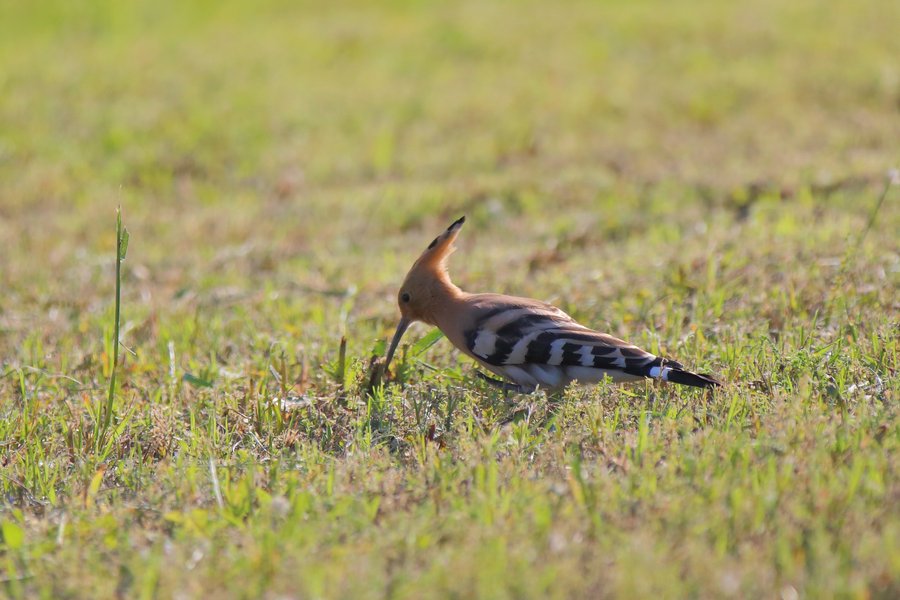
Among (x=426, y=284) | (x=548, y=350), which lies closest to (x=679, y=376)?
(x=548, y=350)

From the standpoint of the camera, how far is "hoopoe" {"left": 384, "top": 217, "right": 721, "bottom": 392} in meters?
3.51

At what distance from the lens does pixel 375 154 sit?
9.52 meters

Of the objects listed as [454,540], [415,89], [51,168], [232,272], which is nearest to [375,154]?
[415,89]

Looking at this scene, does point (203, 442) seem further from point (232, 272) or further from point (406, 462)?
point (232, 272)

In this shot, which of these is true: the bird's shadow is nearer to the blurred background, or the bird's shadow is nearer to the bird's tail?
the bird's tail

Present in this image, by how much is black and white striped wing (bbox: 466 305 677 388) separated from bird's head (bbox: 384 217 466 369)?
0.37 m

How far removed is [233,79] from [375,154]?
2.66 metres

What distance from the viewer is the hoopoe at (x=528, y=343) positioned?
11.5 feet

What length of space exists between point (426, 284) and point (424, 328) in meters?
0.57

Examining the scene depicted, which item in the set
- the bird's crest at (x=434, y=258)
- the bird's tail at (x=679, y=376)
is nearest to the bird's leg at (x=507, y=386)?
the bird's tail at (x=679, y=376)

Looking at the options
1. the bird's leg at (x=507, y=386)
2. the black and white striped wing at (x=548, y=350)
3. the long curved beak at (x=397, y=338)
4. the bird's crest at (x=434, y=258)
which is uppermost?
the bird's crest at (x=434, y=258)

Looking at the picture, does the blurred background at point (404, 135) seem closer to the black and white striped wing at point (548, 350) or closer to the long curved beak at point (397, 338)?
the long curved beak at point (397, 338)

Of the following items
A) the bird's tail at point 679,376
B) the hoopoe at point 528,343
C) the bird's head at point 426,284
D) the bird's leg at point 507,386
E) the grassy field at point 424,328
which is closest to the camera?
the grassy field at point 424,328

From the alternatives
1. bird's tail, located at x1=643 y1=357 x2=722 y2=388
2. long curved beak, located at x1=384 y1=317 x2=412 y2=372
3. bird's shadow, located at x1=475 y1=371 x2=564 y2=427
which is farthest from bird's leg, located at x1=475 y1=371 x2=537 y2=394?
bird's tail, located at x1=643 y1=357 x2=722 y2=388
